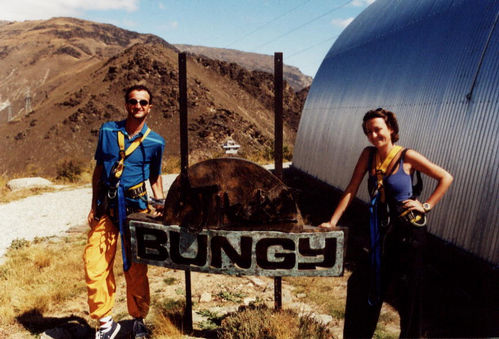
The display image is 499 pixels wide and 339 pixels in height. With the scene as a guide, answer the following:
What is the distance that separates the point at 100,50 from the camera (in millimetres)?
117688

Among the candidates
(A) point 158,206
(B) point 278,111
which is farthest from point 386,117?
(A) point 158,206

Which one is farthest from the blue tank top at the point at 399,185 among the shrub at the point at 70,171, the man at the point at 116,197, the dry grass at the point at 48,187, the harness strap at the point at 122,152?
the shrub at the point at 70,171

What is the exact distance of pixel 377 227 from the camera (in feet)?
10.5

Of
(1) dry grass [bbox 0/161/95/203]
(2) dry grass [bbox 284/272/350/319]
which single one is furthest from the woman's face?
(1) dry grass [bbox 0/161/95/203]

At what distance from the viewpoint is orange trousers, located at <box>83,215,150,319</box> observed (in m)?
3.81

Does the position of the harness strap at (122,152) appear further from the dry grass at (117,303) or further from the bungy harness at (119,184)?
the dry grass at (117,303)

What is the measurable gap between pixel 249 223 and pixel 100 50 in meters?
126

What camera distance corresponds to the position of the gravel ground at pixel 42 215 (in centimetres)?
980

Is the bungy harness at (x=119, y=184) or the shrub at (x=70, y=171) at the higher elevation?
the bungy harness at (x=119, y=184)

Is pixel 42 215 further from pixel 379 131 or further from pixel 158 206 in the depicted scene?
pixel 379 131

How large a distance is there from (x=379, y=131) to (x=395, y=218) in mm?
655

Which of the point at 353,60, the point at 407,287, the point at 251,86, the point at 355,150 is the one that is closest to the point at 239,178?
the point at 407,287

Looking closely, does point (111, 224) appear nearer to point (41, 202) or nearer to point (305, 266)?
point (305, 266)

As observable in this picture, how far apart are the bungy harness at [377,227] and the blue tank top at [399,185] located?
0.17 ft
